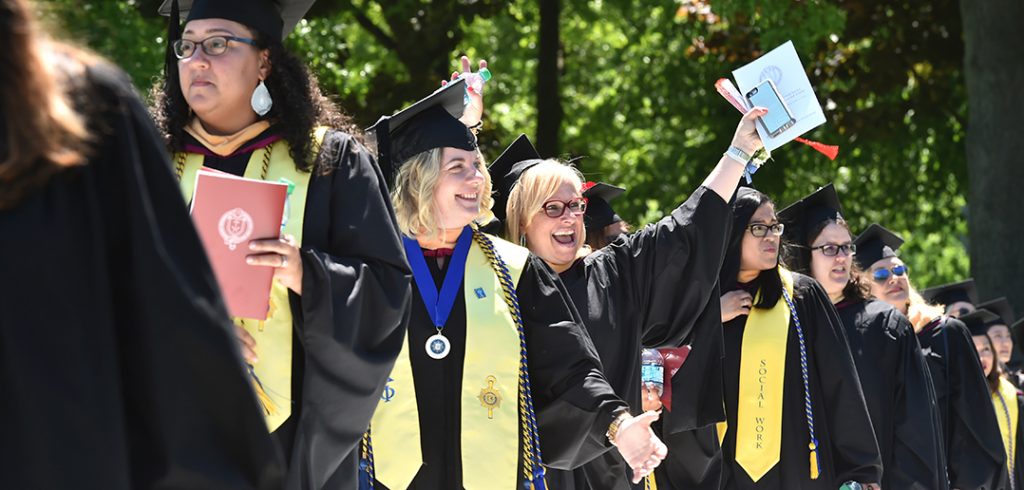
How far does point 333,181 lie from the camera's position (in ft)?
13.5

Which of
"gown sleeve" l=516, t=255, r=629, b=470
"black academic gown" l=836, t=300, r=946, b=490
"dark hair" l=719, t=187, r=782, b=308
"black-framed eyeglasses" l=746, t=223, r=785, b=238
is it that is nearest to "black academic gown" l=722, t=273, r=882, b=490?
"dark hair" l=719, t=187, r=782, b=308

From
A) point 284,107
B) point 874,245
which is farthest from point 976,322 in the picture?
point 284,107

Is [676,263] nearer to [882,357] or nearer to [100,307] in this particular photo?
[882,357]

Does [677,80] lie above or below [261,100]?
above

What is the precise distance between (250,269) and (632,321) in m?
2.90

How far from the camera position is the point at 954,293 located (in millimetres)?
13289

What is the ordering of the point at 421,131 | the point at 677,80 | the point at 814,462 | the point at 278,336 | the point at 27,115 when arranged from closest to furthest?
the point at 27,115 → the point at 278,336 → the point at 421,131 → the point at 814,462 → the point at 677,80

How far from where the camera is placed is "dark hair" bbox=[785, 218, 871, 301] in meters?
8.83

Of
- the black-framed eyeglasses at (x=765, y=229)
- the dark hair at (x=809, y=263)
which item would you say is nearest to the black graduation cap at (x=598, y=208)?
the black-framed eyeglasses at (x=765, y=229)

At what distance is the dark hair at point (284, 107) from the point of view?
4.18 metres

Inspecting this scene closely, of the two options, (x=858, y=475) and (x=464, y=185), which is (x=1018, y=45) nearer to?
(x=858, y=475)

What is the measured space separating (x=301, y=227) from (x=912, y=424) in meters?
5.69

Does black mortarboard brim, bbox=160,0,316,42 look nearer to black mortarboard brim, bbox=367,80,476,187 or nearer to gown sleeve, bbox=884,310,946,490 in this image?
black mortarboard brim, bbox=367,80,476,187

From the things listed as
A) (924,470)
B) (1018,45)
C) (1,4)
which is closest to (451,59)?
(1018,45)
